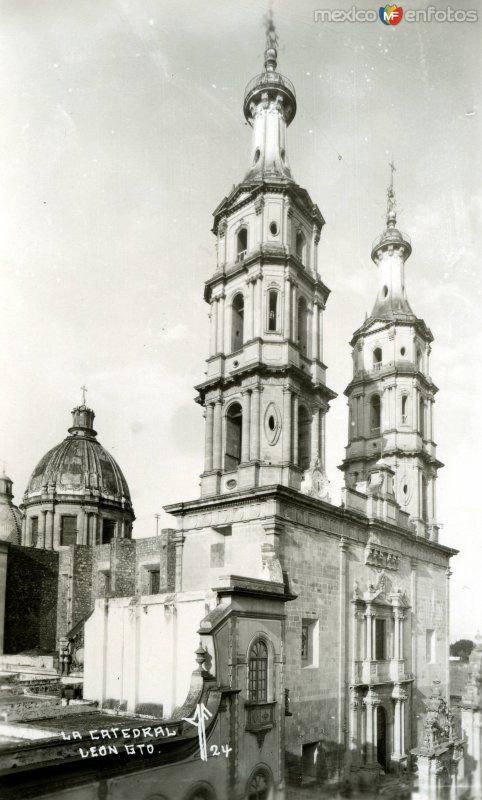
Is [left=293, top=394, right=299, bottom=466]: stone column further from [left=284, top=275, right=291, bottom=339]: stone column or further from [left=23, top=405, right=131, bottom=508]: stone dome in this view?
[left=23, top=405, right=131, bottom=508]: stone dome

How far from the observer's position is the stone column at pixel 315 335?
29859 millimetres

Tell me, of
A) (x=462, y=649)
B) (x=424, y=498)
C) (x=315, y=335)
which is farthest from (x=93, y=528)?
(x=315, y=335)

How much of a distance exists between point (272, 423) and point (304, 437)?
2401mm

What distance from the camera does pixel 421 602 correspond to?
113ft

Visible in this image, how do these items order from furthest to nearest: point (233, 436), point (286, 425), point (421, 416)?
point (421, 416), point (233, 436), point (286, 425)

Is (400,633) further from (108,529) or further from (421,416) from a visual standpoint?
(108,529)

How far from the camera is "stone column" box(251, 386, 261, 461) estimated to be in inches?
1051

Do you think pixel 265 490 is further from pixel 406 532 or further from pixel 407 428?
pixel 407 428

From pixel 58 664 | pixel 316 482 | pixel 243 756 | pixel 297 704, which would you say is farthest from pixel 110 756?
pixel 58 664

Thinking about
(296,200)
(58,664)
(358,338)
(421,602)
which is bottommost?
(58,664)

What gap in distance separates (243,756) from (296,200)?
19.7m

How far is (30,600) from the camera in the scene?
1574 inches

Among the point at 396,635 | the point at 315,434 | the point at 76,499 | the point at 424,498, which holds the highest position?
the point at 315,434

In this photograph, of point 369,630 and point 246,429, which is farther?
point 369,630
